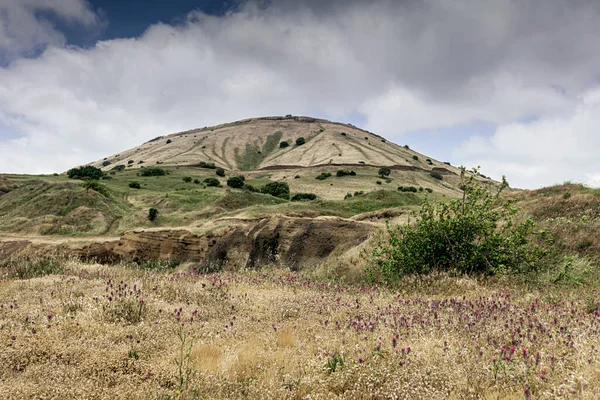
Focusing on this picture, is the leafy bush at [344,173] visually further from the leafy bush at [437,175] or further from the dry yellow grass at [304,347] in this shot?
the dry yellow grass at [304,347]

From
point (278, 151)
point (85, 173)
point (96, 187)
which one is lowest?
point (96, 187)

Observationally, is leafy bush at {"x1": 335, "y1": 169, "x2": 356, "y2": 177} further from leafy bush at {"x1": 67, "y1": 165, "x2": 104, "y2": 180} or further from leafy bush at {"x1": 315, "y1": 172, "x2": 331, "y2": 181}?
leafy bush at {"x1": 67, "y1": 165, "x2": 104, "y2": 180}

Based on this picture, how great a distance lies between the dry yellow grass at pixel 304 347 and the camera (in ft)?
11.7

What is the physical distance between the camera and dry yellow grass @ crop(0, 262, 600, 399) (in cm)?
357

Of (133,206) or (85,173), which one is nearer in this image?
(133,206)

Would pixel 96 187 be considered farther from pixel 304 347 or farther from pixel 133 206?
pixel 304 347

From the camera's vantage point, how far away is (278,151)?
441ft

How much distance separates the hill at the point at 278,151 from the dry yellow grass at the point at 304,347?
311ft

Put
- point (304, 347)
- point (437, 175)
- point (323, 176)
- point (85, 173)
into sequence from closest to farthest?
1. point (304, 347)
2. point (85, 173)
3. point (323, 176)
4. point (437, 175)

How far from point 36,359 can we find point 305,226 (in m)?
14.2

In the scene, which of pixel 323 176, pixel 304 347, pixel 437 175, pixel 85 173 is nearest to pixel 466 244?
pixel 304 347

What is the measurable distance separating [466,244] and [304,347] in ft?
22.4

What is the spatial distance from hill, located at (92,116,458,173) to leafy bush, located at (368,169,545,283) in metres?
90.2

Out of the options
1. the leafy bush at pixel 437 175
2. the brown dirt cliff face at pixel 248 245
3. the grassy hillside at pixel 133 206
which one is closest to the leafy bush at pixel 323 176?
the grassy hillside at pixel 133 206
